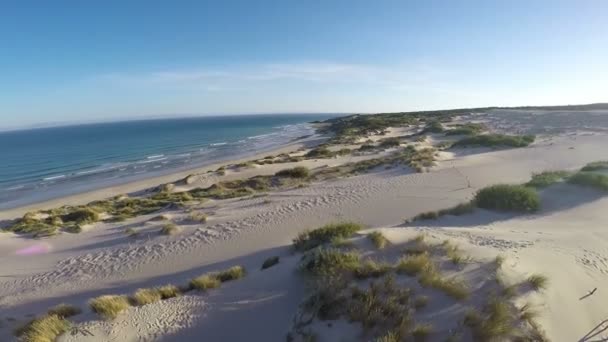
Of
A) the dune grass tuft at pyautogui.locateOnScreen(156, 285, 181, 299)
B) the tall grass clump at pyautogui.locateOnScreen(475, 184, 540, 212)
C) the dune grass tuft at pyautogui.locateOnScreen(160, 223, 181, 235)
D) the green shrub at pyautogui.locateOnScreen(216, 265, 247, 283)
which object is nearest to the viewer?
the dune grass tuft at pyautogui.locateOnScreen(156, 285, 181, 299)

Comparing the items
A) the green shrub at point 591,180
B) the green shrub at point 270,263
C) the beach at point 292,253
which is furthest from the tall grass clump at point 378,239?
the green shrub at point 591,180

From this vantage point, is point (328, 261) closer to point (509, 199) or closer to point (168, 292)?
point (168, 292)

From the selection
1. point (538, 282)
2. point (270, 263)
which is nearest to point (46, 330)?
point (270, 263)

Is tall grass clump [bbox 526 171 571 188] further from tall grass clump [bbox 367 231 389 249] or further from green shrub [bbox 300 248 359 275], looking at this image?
green shrub [bbox 300 248 359 275]

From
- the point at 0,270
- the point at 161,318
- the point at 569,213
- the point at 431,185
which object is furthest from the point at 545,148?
the point at 0,270

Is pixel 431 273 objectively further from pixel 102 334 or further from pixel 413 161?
pixel 413 161

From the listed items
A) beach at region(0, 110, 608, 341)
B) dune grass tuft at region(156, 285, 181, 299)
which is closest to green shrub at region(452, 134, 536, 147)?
beach at region(0, 110, 608, 341)
